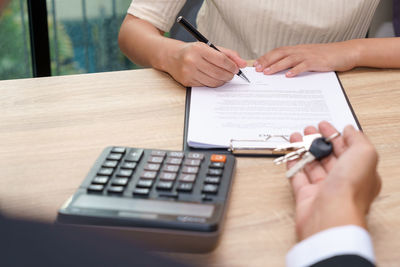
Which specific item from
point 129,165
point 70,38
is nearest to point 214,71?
point 129,165

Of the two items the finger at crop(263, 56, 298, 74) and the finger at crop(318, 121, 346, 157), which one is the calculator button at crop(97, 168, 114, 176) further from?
the finger at crop(263, 56, 298, 74)

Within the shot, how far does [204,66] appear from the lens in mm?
876

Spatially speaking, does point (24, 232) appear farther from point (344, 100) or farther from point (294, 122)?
point (344, 100)

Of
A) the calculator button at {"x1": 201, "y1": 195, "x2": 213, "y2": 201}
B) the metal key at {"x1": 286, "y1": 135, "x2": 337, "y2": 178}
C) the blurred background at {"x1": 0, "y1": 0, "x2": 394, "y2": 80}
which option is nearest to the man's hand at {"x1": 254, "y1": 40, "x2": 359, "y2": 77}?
the metal key at {"x1": 286, "y1": 135, "x2": 337, "y2": 178}

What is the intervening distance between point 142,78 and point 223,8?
1.27ft

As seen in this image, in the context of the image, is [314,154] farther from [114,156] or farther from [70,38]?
[70,38]

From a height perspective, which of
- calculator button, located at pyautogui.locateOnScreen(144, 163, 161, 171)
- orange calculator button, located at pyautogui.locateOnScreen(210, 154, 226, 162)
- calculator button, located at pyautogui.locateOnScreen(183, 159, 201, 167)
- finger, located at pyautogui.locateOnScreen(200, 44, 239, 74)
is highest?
finger, located at pyautogui.locateOnScreen(200, 44, 239, 74)

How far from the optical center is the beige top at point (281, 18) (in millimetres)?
1167

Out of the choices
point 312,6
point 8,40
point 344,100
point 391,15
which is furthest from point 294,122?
point 8,40

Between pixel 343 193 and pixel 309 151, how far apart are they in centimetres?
12

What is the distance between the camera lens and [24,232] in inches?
8.5

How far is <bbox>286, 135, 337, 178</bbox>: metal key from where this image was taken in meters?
0.59

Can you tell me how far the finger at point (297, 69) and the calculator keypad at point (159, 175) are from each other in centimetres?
35

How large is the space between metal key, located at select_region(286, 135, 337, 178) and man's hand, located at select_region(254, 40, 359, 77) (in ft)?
1.11
